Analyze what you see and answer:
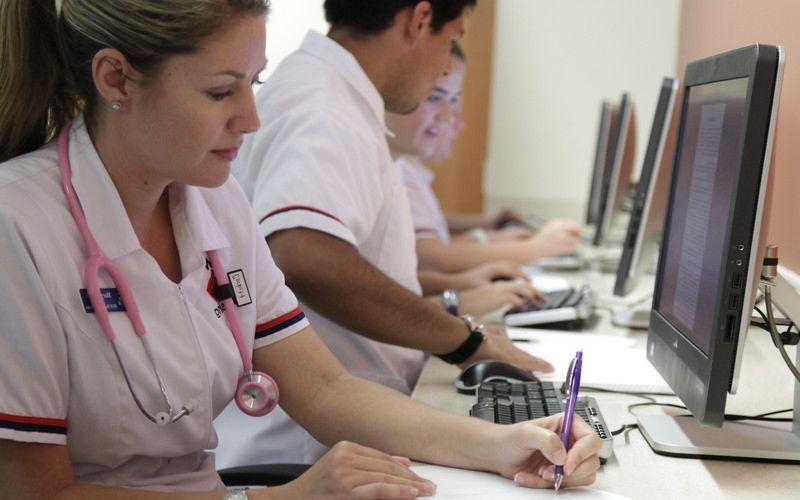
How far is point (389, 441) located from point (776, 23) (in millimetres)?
1141

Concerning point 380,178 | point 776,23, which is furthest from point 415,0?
point 776,23

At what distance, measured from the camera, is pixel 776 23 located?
6.08 feet

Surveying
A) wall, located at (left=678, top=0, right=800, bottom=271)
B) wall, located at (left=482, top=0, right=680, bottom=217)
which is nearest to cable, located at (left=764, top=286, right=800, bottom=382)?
wall, located at (left=678, top=0, right=800, bottom=271)

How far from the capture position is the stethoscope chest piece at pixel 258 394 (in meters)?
1.31

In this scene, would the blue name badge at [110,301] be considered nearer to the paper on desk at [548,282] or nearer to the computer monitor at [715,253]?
the computer monitor at [715,253]

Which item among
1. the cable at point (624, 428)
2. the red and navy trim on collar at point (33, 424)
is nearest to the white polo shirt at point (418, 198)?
the cable at point (624, 428)

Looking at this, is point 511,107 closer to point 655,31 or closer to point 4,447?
point 655,31

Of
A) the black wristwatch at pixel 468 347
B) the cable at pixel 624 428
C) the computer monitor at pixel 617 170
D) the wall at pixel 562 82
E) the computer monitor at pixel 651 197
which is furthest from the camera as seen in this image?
the wall at pixel 562 82

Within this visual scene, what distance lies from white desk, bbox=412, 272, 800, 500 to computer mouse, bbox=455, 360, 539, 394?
3 centimetres

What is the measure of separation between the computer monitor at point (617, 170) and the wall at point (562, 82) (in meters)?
1.73

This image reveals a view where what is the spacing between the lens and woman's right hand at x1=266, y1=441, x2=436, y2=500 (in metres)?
1.09

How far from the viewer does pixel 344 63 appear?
1937 mm

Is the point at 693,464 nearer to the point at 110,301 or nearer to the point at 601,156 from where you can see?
the point at 110,301

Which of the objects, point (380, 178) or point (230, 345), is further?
point (380, 178)
